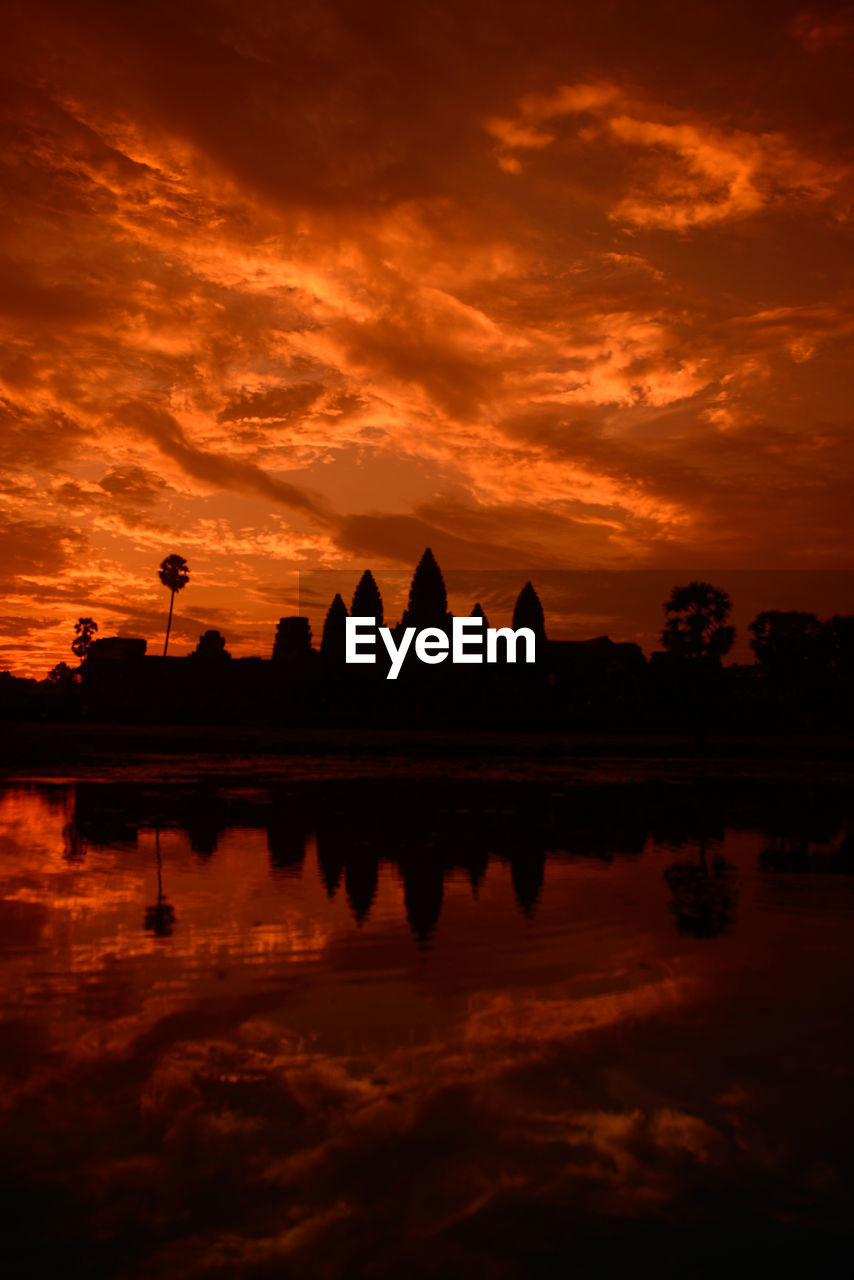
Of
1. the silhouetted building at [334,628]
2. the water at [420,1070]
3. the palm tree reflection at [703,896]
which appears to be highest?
the silhouetted building at [334,628]

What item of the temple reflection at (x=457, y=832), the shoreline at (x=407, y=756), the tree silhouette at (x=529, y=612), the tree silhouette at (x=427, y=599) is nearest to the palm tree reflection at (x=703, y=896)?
the temple reflection at (x=457, y=832)

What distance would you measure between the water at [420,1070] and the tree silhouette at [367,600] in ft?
226

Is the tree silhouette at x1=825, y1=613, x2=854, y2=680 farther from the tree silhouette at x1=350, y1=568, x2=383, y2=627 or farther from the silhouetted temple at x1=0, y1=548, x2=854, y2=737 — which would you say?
the tree silhouette at x1=350, y1=568, x2=383, y2=627

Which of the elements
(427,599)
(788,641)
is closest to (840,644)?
(788,641)

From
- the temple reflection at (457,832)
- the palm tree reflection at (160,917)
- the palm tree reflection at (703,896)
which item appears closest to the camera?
the palm tree reflection at (160,917)

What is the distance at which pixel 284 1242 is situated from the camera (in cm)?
330

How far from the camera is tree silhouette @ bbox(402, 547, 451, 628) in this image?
236 feet

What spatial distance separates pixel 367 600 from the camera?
79562 millimetres

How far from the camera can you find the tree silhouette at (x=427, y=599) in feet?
236

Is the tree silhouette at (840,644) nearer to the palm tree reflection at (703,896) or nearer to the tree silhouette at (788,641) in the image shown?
the tree silhouette at (788,641)

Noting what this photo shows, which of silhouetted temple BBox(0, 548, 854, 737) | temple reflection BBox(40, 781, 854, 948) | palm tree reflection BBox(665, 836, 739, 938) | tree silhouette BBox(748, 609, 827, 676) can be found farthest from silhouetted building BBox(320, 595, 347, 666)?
palm tree reflection BBox(665, 836, 739, 938)

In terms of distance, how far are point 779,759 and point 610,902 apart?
3024 cm

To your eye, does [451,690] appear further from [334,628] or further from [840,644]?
[840,644]

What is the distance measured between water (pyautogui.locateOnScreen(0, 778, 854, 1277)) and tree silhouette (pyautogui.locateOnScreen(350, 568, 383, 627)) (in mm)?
68758
